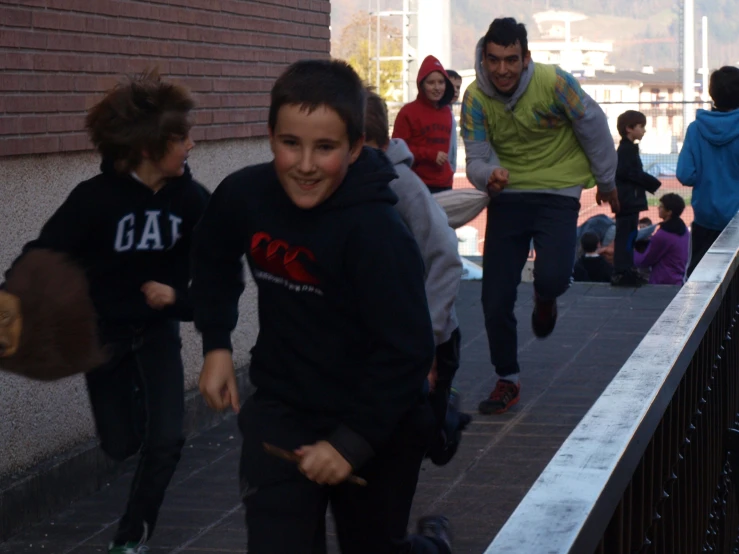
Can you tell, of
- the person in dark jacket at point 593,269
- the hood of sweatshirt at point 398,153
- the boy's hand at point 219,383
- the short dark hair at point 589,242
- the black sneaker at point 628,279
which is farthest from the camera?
the short dark hair at point 589,242

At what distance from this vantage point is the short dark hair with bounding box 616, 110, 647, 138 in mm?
13281

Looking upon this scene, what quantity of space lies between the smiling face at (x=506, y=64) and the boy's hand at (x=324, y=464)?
4.16 metres

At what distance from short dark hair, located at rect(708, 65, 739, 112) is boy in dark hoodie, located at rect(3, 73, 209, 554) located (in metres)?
5.51

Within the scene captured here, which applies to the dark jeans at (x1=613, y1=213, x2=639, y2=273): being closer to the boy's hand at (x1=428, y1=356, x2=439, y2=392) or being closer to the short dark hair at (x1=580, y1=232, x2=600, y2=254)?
the short dark hair at (x1=580, y1=232, x2=600, y2=254)

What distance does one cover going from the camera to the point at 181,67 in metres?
7.33

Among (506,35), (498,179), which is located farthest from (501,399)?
(506,35)

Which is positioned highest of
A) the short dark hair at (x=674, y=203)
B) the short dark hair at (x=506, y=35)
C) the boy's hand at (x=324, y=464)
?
the short dark hair at (x=506, y=35)

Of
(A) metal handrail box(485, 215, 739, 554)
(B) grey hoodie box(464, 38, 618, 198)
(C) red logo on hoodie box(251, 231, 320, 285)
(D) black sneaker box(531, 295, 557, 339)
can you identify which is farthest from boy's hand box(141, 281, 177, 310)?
(D) black sneaker box(531, 295, 557, 339)

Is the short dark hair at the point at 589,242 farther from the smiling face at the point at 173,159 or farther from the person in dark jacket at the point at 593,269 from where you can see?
the smiling face at the point at 173,159

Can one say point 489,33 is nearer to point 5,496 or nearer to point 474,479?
point 474,479

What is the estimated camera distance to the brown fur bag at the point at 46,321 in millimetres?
3623

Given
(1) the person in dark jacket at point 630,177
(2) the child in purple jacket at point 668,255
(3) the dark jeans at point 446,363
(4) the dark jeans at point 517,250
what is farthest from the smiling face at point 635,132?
(3) the dark jeans at point 446,363

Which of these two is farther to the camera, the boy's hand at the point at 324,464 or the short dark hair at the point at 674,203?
the short dark hair at the point at 674,203

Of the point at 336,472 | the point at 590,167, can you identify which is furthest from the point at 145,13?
the point at 336,472
